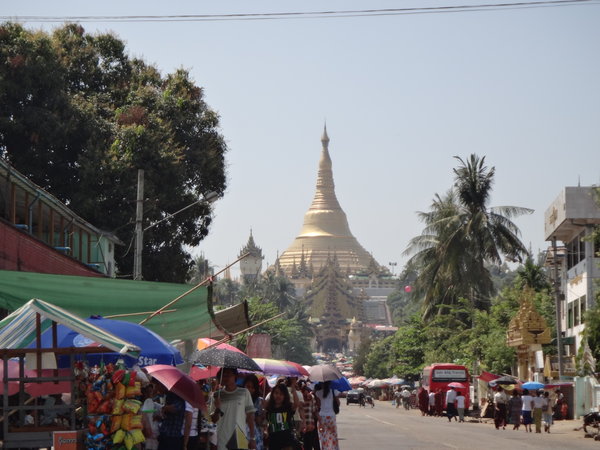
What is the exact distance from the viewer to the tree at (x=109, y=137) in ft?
129

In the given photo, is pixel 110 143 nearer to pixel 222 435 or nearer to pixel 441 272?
pixel 441 272

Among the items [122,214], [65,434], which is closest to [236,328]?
[65,434]

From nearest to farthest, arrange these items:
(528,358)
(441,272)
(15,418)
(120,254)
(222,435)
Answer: (222,435)
(15,418)
(120,254)
(528,358)
(441,272)

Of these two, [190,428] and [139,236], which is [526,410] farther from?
[190,428]

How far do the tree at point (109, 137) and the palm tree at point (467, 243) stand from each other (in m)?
15.7

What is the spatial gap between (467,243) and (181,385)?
143 feet

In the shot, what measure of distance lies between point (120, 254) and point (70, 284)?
2579 cm

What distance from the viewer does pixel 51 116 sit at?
1561 inches

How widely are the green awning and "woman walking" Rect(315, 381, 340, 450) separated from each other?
2011mm

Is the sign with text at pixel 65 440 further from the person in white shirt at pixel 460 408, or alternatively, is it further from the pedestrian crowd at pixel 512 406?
the person in white shirt at pixel 460 408

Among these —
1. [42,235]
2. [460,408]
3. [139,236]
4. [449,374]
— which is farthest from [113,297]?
[449,374]

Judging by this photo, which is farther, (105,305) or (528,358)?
(528,358)

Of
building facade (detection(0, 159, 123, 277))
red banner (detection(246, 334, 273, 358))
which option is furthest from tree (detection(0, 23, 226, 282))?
red banner (detection(246, 334, 273, 358))

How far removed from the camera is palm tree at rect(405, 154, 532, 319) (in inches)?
2210
